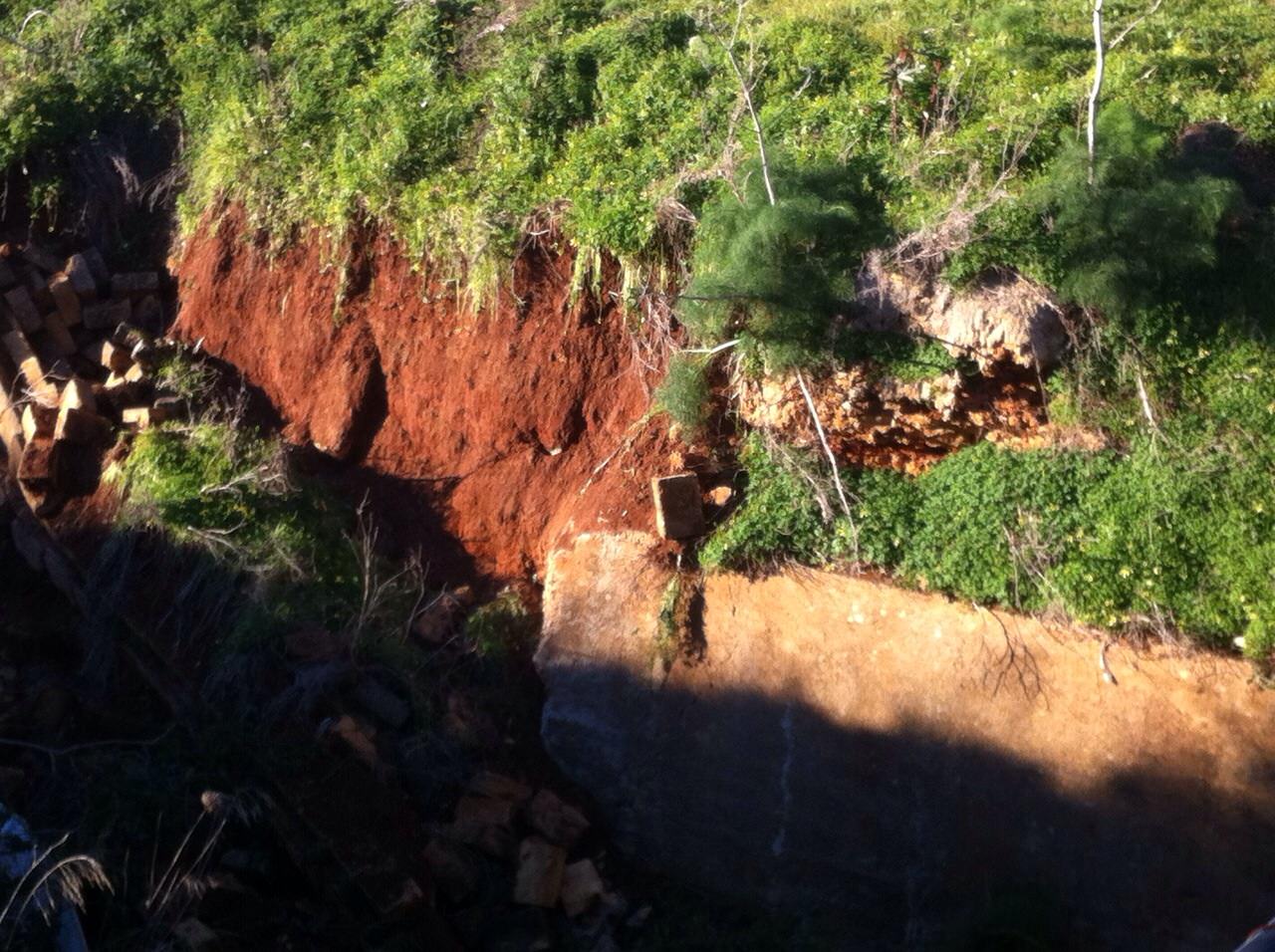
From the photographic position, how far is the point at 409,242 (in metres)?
8.95

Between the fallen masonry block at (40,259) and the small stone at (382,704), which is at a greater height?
the fallen masonry block at (40,259)

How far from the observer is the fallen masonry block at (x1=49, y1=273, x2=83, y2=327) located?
938cm

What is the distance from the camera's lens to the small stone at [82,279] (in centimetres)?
945

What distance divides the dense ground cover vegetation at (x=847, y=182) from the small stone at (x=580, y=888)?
1.78 metres

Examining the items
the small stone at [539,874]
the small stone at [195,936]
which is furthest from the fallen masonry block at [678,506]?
the small stone at [195,936]

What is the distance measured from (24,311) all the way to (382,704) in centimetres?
421

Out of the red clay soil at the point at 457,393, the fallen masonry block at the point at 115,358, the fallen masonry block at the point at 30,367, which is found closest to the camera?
the red clay soil at the point at 457,393

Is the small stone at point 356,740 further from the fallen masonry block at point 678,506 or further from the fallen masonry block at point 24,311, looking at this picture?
the fallen masonry block at point 24,311

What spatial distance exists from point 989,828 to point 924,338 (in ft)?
8.44

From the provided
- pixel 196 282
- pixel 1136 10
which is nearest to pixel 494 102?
pixel 196 282

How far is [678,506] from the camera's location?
7441mm

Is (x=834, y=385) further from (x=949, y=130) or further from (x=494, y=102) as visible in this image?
(x=494, y=102)

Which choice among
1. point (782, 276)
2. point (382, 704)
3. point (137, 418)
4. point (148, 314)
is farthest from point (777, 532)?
point (148, 314)

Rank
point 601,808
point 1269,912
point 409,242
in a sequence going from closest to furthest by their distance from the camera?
point 1269,912, point 601,808, point 409,242
